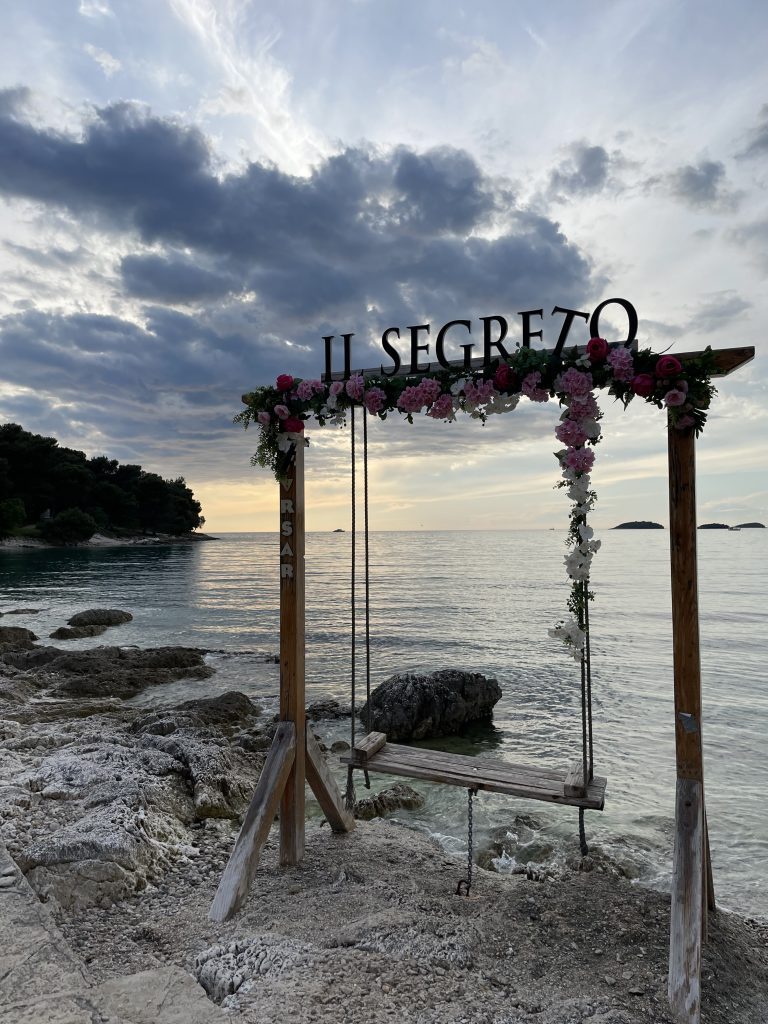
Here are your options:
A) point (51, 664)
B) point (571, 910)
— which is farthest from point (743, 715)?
point (51, 664)

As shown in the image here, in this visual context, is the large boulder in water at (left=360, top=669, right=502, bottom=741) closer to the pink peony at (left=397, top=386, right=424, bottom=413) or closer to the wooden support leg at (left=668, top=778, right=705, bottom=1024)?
the wooden support leg at (left=668, top=778, right=705, bottom=1024)

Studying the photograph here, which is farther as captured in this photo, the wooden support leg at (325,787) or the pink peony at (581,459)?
the wooden support leg at (325,787)

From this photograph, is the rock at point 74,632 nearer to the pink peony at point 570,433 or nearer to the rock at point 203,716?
the rock at point 203,716

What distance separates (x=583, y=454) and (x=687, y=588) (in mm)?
1143

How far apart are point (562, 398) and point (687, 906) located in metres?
3.32

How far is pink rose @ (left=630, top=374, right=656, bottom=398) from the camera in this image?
4.24 meters

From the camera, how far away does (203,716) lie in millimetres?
10484

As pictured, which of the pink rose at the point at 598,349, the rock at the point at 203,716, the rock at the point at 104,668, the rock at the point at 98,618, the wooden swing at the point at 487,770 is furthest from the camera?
the rock at the point at 98,618

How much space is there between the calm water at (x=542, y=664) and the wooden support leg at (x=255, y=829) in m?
2.35

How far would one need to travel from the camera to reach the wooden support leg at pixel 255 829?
455 cm

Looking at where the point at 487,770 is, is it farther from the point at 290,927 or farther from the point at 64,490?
the point at 64,490

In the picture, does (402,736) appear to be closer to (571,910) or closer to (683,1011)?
(571,910)

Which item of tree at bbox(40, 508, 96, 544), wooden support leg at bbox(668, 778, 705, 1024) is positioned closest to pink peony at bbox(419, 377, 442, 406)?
wooden support leg at bbox(668, 778, 705, 1024)

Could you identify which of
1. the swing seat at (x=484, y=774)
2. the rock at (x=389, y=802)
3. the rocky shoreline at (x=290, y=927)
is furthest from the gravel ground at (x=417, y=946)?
the rock at (x=389, y=802)
